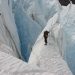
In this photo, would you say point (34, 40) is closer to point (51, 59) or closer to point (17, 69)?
point (51, 59)

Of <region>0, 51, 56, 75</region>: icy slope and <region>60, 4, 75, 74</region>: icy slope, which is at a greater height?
<region>0, 51, 56, 75</region>: icy slope

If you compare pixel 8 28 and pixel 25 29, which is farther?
pixel 25 29

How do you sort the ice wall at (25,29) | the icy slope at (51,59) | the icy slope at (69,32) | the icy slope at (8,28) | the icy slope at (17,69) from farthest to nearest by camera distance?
the ice wall at (25,29), the icy slope at (8,28), the icy slope at (69,32), the icy slope at (51,59), the icy slope at (17,69)

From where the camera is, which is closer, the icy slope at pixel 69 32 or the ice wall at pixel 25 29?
the icy slope at pixel 69 32

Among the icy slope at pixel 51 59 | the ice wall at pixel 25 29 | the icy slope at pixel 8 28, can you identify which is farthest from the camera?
the ice wall at pixel 25 29

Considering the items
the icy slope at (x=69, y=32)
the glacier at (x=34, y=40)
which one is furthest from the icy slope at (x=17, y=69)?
the icy slope at (x=69, y=32)

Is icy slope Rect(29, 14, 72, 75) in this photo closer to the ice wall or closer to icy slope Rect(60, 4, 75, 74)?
icy slope Rect(60, 4, 75, 74)

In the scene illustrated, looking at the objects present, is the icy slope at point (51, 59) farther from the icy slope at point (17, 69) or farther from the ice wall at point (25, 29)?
the ice wall at point (25, 29)

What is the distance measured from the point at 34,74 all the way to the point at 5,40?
66cm

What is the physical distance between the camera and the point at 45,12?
1877mm

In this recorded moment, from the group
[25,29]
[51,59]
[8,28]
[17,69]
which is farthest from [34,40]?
[17,69]

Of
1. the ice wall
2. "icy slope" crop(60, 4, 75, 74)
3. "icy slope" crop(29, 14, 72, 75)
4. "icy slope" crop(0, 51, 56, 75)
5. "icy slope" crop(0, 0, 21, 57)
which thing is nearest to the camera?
"icy slope" crop(0, 51, 56, 75)

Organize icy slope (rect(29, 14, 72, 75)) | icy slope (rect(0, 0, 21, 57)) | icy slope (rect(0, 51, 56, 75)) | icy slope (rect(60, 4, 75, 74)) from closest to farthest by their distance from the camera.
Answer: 1. icy slope (rect(0, 51, 56, 75))
2. icy slope (rect(29, 14, 72, 75))
3. icy slope (rect(60, 4, 75, 74))
4. icy slope (rect(0, 0, 21, 57))

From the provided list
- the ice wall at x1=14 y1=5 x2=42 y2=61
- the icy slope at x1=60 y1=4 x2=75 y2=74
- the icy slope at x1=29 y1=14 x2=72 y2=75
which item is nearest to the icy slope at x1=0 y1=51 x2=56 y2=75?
the icy slope at x1=29 y1=14 x2=72 y2=75
